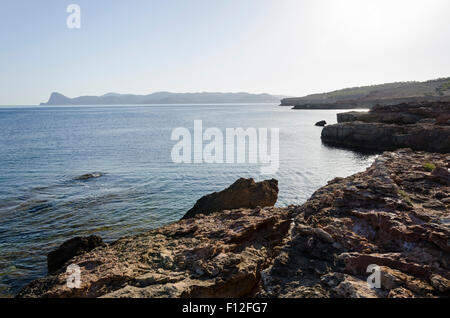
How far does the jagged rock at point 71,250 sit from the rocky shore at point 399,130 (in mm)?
35035

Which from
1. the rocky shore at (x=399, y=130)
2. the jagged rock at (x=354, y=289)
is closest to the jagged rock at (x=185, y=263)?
the jagged rock at (x=354, y=289)

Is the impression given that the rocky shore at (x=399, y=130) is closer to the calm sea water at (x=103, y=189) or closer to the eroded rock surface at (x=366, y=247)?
the calm sea water at (x=103, y=189)

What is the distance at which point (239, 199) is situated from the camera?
14.4 metres

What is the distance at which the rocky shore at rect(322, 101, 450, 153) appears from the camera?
34.3 meters

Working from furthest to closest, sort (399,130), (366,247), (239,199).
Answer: (399,130), (239,199), (366,247)

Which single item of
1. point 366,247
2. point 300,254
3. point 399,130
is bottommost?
point 300,254

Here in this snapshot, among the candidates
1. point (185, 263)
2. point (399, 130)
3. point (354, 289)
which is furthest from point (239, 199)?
point (399, 130)

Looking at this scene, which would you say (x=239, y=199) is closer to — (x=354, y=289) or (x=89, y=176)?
(x=354, y=289)

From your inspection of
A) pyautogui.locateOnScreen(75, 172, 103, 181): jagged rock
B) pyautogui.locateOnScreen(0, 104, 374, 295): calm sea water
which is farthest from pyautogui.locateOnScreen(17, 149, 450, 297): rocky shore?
pyautogui.locateOnScreen(75, 172, 103, 181): jagged rock

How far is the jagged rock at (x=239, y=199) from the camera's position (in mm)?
14242

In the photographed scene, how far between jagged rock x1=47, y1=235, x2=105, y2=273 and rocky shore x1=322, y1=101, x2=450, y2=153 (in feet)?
115

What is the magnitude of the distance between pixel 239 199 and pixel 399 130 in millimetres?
36010
